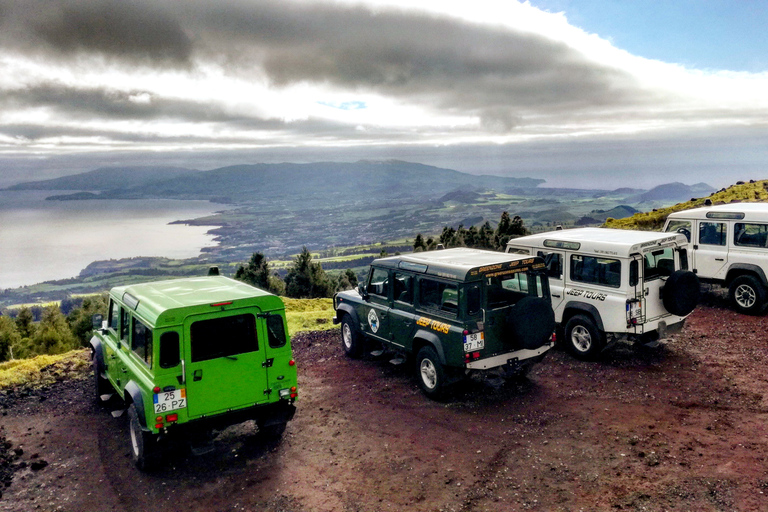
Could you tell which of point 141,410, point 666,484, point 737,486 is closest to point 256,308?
point 141,410

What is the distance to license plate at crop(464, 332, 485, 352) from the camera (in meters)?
9.17

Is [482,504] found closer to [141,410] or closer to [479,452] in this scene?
[479,452]

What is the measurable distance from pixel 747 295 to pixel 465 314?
9971 mm

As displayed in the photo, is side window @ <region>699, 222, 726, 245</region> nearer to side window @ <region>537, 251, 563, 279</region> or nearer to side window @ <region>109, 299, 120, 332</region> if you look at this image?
side window @ <region>537, 251, 563, 279</region>

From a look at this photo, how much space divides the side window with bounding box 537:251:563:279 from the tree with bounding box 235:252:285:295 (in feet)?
103

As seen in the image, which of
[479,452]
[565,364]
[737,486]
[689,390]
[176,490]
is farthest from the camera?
[565,364]

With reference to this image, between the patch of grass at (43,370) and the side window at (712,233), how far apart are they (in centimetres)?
1727

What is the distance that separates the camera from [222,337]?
7664mm

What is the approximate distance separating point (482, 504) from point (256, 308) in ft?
13.9

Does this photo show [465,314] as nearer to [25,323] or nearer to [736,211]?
[736,211]

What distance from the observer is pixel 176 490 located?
744 cm

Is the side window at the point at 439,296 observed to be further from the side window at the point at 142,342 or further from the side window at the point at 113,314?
the side window at the point at 113,314

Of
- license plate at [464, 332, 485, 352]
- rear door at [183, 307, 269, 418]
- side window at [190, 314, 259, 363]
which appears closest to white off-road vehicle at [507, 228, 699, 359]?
license plate at [464, 332, 485, 352]

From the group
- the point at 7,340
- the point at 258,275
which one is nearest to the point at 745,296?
the point at 7,340
